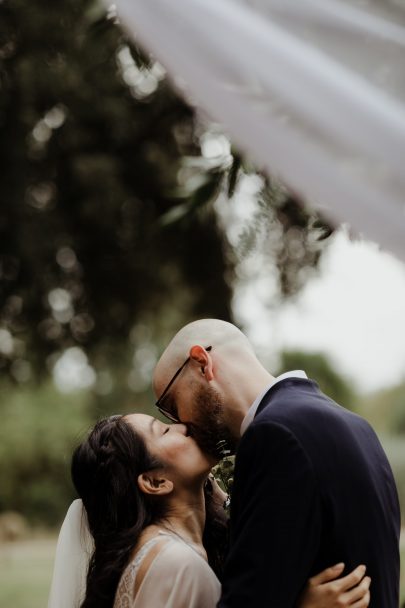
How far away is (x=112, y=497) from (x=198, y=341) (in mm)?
583

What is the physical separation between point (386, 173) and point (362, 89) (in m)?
0.14

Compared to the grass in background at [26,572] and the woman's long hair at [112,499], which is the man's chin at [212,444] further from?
the grass in background at [26,572]

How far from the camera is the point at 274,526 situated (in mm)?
2055

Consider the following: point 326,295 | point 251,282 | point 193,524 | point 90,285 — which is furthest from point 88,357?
point 193,524

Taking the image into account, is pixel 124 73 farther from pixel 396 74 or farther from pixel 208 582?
pixel 396 74

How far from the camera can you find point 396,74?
1.46 meters

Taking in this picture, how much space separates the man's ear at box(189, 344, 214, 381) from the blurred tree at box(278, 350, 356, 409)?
13.1 metres

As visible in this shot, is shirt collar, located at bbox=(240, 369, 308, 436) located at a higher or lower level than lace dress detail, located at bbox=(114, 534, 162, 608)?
higher

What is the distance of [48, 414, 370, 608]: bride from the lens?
2.58 m

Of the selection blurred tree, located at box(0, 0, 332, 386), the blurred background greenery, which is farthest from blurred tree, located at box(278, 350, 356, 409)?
blurred tree, located at box(0, 0, 332, 386)

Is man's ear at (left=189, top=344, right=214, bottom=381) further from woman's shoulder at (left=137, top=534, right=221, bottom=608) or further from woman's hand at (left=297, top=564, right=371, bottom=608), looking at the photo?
woman's hand at (left=297, top=564, right=371, bottom=608)

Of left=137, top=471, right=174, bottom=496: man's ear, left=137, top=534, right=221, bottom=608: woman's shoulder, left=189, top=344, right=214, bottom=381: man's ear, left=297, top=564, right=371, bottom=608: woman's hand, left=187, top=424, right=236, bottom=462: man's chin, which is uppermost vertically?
left=189, top=344, right=214, bottom=381: man's ear

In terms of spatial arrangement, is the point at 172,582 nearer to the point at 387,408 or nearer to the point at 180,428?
the point at 180,428

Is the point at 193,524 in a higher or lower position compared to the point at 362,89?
lower
